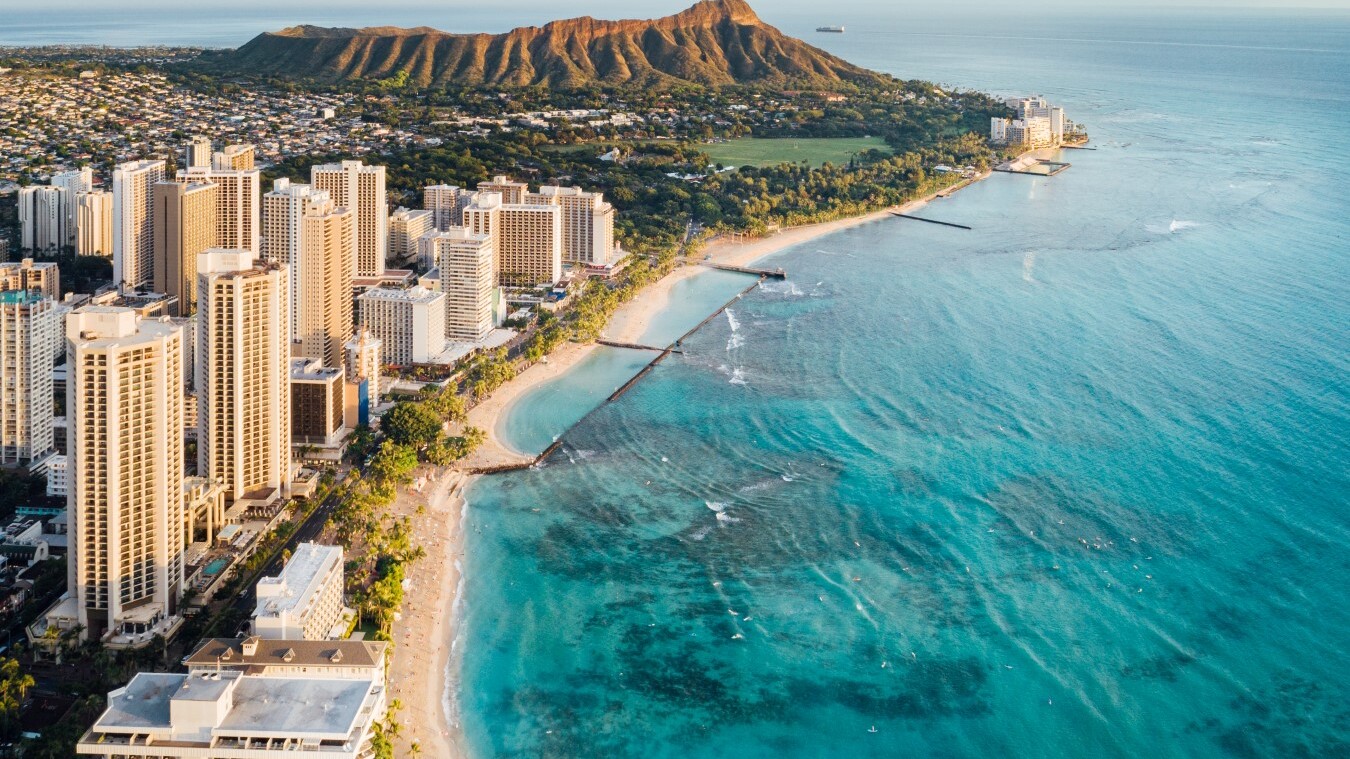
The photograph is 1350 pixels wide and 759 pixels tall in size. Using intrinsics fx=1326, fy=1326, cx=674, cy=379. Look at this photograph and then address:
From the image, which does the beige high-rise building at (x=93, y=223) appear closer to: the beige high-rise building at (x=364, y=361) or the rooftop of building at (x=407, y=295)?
the rooftop of building at (x=407, y=295)

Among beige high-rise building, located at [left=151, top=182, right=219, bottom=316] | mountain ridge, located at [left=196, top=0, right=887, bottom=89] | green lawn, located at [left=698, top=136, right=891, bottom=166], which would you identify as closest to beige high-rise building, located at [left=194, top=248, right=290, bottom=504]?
beige high-rise building, located at [left=151, top=182, right=219, bottom=316]

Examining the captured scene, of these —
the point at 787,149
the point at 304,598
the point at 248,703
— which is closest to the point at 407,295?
the point at 304,598

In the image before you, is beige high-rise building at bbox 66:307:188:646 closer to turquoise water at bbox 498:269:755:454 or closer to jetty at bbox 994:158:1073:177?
turquoise water at bbox 498:269:755:454

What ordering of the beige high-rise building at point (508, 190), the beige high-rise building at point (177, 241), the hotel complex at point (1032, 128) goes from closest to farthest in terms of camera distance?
Answer: the beige high-rise building at point (177, 241) < the beige high-rise building at point (508, 190) < the hotel complex at point (1032, 128)

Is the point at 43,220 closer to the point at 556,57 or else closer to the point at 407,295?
the point at 407,295

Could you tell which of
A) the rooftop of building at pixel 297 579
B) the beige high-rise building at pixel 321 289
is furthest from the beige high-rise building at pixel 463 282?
the rooftop of building at pixel 297 579

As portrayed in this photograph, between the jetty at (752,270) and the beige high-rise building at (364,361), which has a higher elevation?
the jetty at (752,270)
